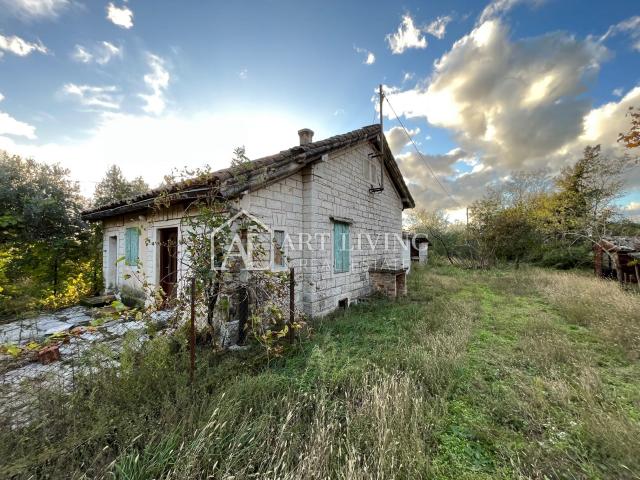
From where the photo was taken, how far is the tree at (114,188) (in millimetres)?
11144

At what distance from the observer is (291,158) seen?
16.9 feet

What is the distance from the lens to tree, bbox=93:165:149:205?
11144 millimetres

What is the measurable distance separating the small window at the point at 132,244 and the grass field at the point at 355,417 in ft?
13.9

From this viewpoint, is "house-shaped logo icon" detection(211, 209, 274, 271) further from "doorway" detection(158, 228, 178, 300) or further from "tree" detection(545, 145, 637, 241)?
"tree" detection(545, 145, 637, 241)

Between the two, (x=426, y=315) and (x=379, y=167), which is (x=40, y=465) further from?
(x=379, y=167)

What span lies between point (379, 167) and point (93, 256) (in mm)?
10498

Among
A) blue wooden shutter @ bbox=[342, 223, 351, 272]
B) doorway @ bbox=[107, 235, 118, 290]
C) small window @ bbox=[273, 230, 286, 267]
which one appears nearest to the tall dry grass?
blue wooden shutter @ bbox=[342, 223, 351, 272]

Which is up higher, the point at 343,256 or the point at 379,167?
the point at 379,167

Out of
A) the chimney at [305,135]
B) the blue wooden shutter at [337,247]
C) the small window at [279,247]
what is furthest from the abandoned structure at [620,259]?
the small window at [279,247]

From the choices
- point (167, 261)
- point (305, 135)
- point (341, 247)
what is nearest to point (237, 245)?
point (167, 261)

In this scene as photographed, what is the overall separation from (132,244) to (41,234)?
461 centimetres

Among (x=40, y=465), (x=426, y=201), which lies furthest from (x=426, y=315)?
(x=426, y=201)

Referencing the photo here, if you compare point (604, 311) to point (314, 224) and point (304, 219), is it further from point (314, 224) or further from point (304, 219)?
point (304, 219)

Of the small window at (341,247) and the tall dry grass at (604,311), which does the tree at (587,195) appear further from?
the small window at (341,247)
